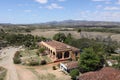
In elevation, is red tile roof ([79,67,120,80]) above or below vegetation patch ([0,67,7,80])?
above

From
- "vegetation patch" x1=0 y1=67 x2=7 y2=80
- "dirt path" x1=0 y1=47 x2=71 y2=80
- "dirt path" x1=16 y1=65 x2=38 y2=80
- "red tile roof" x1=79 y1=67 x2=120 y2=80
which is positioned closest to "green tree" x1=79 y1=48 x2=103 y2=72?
"dirt path" x1=0 y1=47 x2=71 y2=80

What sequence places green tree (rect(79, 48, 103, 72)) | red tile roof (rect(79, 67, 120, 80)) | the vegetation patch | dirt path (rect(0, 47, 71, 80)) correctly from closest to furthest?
red tile roof (rect(79, 67, 120, 80)) < green tree (rect(79, 48, 103, 72)) < dirt path (rect(0, 47, 71, 80)) < the vegetation patch

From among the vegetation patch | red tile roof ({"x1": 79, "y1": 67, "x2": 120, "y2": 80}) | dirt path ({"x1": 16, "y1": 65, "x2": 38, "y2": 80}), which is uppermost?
red tile roof ({"x1": 79, "y1": 67, "x2": 120, "y2": 80})

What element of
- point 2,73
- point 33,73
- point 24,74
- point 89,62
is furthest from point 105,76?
point 2,73

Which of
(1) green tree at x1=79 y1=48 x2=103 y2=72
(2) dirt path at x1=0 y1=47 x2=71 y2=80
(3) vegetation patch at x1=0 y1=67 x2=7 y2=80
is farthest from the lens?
(3) vegetation patch at x1=0 y1=67 x2=7 y2=80

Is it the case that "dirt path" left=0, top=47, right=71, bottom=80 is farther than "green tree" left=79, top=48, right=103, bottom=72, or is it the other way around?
"dirt path" left=0, top=47, right=71, bottom=80

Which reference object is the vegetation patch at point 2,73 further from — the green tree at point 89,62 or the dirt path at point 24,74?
the green tree at point 89,62

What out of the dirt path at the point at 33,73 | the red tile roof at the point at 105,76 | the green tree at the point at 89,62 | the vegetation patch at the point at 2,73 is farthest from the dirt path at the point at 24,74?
the red tile roof at the point at 105,76

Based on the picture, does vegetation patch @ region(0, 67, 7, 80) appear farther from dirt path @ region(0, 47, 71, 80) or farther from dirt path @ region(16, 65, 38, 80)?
dirt path @ region(16, 65, 38, 80)

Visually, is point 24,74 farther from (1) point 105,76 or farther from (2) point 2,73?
(1) point 105,76

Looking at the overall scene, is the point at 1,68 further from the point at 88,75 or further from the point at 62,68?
the point at 88,75

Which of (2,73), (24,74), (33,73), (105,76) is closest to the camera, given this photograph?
(105,76)
